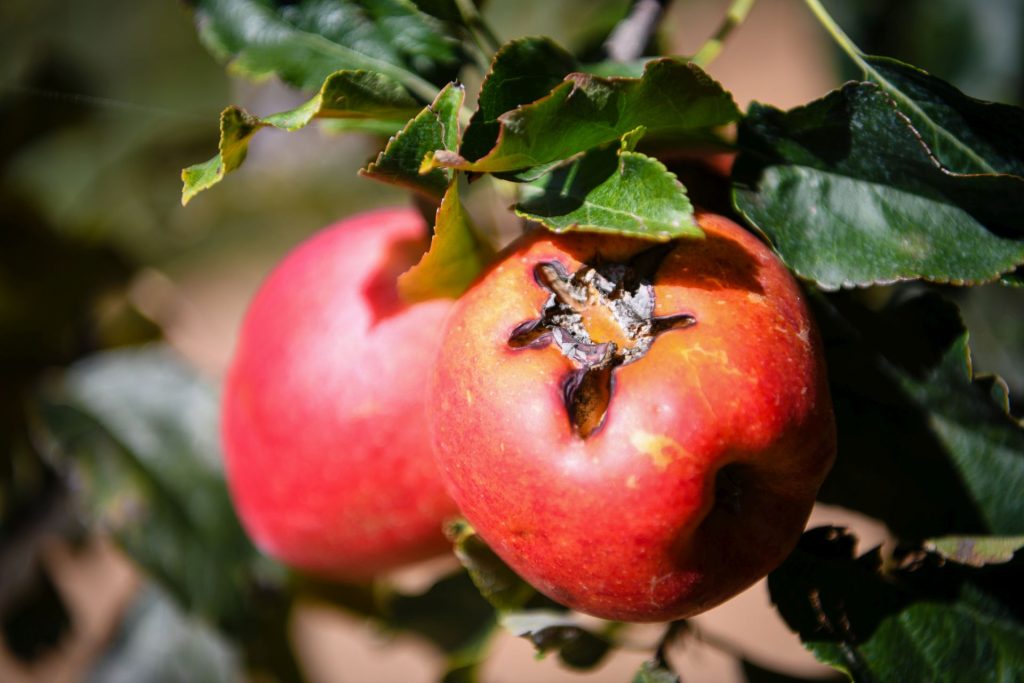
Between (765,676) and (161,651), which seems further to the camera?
(161,651)

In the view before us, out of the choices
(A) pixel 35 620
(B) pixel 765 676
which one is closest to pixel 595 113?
(B) pixel 765 676

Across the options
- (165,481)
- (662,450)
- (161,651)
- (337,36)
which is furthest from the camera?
(161,651)

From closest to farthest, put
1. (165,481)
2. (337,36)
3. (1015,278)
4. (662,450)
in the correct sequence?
(662,450)
(1015,278)
(337,36)
(165,481)

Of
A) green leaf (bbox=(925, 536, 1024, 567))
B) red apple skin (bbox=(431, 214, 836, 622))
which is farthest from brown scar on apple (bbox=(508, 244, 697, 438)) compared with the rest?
green leaf (bbox=(925, 536, 1024, 567))

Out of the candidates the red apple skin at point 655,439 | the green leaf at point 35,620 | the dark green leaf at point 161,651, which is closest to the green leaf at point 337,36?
the red apple skin at point 655,439

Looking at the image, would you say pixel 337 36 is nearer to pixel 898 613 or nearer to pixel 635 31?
pixel 635 31

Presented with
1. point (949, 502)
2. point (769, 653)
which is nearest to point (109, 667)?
point (949, 502)

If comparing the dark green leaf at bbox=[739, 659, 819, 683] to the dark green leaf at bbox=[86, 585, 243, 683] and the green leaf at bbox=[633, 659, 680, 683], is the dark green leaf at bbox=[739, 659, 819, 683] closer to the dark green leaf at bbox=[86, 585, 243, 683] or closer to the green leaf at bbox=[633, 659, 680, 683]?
the green leaf at bbox=[633, 659, 680, 683]

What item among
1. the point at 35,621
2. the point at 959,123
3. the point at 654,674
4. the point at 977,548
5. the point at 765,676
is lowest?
the point at 35,621
